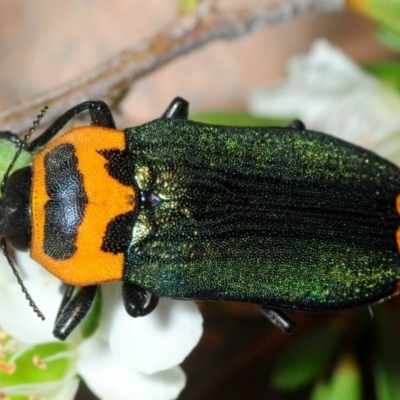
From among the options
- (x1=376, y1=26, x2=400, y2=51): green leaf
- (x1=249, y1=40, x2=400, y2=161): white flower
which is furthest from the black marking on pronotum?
(x1=376, y1=26, x2=400, y2=51): green leaf

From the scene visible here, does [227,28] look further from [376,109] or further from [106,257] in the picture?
[106,257]

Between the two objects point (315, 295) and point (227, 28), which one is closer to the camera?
point (315, 295)

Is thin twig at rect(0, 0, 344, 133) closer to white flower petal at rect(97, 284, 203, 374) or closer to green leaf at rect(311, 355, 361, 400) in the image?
white flower petal at rect(97, 284, 203, 374)

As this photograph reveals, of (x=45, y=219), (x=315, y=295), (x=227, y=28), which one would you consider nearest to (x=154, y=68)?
(x=227, y=28)

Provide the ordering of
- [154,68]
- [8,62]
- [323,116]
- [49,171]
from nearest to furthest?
[49,171]
[154,68]
[323,116]
[8,62]

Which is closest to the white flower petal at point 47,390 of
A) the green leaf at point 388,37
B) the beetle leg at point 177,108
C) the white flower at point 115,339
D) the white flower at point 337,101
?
the white flower at point 115,339

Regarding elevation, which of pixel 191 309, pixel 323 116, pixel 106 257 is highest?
pixel 106 257
